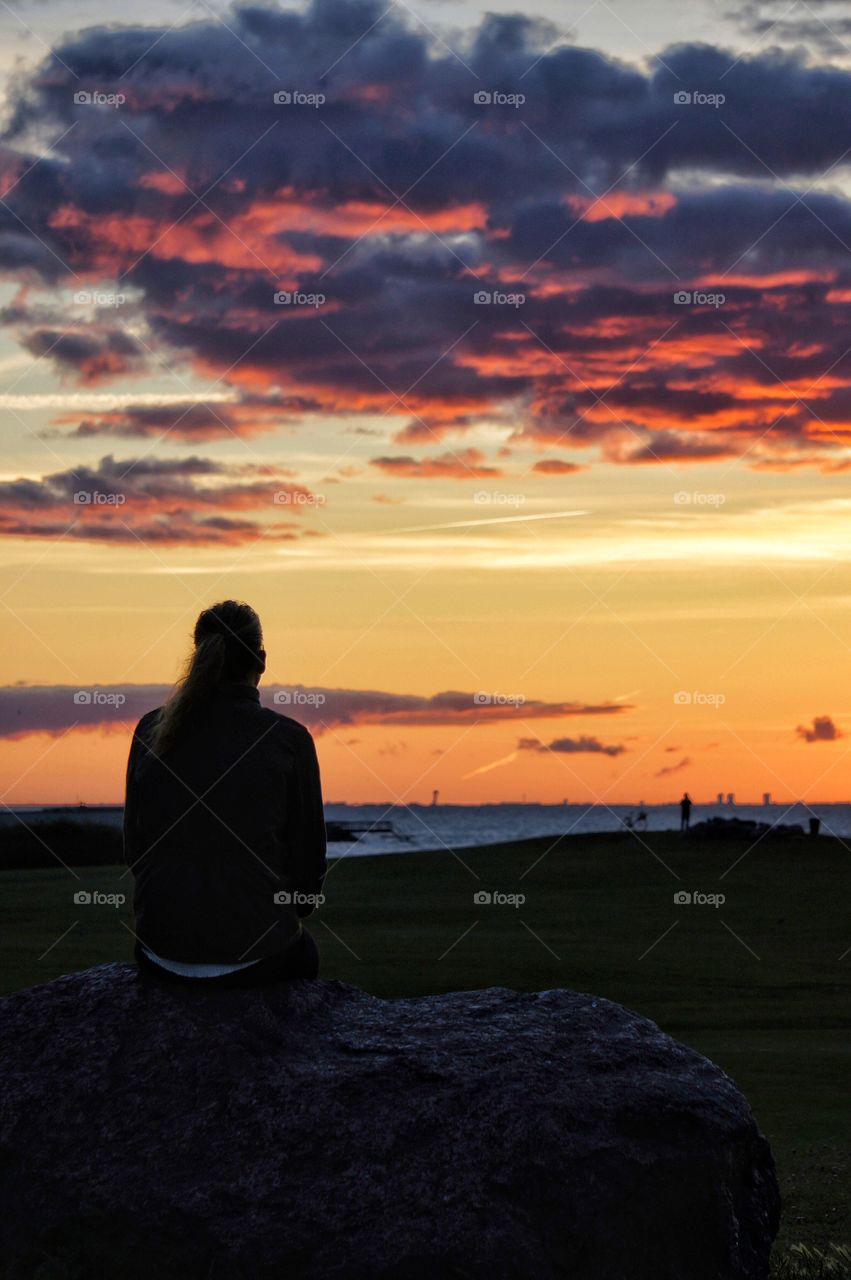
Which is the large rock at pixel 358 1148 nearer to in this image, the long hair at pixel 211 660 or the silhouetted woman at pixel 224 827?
the silhouetted woman at pixel 224 827

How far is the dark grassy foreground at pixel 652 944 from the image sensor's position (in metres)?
11.7

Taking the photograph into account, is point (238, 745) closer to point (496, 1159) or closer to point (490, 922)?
point (496, 1159)

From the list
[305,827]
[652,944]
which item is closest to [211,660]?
[305,827]

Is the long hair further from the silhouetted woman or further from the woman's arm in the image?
the woman's arm

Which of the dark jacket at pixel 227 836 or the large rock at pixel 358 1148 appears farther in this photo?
the dark jacket at pixel 227 836

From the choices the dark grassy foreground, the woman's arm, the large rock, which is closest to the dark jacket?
the woman's arm

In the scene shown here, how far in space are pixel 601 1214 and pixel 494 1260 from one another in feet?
1.73

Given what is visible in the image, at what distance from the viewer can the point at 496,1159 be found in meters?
5.97

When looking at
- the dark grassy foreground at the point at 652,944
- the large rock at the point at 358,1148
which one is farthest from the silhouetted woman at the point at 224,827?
the dark grassy foreground at the point at 652,944

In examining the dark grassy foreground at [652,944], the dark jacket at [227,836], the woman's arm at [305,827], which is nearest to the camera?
the dark jacket at [227,836]

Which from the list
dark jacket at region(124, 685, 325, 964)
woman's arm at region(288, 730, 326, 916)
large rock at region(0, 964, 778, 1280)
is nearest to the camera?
large rock at region(0, 964, 778, 1280)

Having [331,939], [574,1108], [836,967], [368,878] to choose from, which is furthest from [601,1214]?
[368,878]

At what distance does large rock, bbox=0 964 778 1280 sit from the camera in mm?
5840

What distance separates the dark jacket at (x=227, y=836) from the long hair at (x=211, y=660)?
0.22ft
